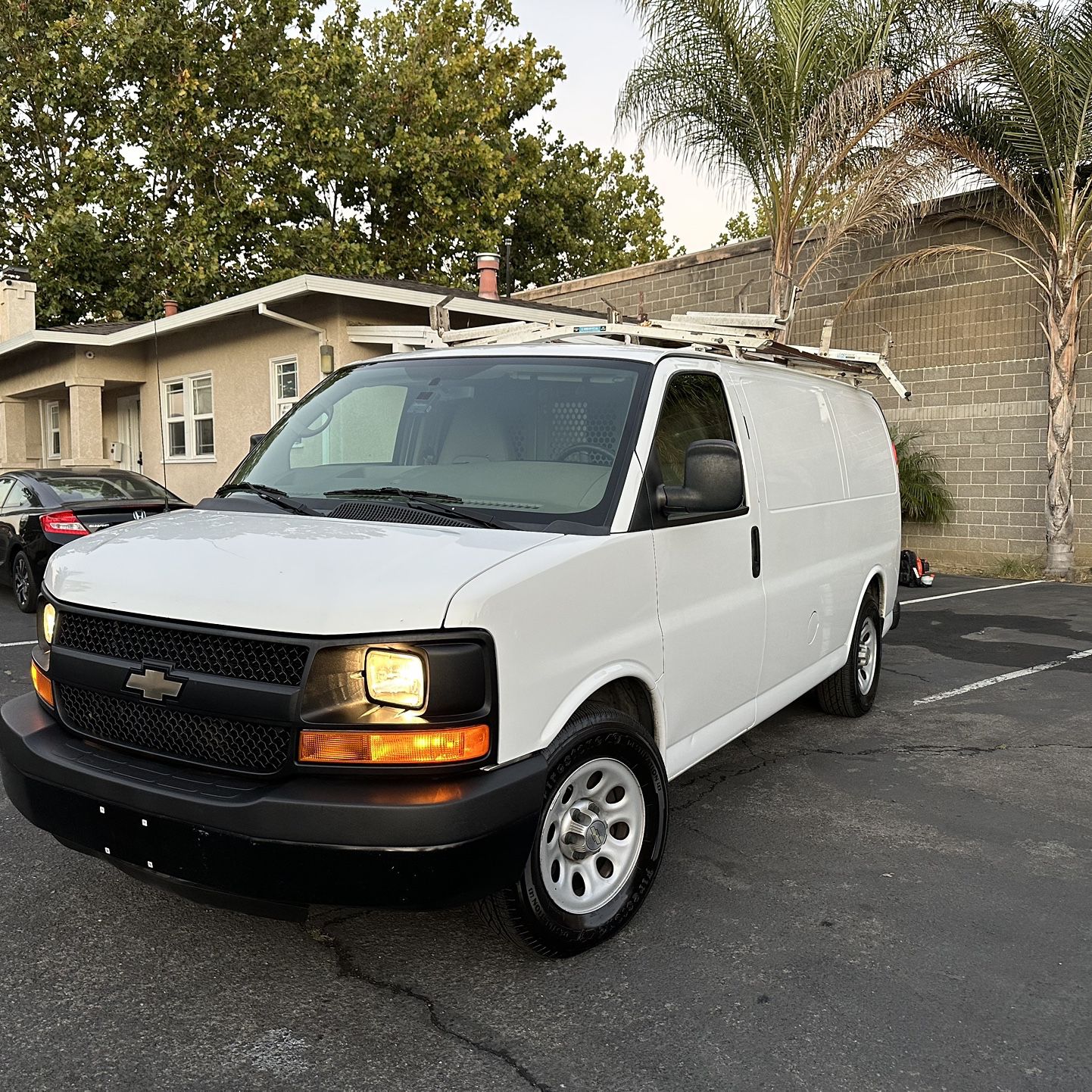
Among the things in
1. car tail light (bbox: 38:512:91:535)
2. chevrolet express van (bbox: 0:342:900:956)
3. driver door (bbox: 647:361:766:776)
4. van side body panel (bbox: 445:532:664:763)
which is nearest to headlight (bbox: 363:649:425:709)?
chevrolet express van (bbox: 0:342:900:956)

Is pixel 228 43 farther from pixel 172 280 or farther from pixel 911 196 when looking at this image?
pixel 911 196

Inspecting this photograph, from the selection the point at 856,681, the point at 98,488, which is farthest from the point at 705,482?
the point at 98,488

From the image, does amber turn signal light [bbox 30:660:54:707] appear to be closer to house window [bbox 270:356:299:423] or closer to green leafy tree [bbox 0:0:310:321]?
house window [bbox 270:356:299:423]

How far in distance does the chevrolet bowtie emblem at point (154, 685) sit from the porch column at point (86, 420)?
17.5 metres

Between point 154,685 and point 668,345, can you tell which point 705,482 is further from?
point 668,345

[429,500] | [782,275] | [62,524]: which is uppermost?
[782,275]

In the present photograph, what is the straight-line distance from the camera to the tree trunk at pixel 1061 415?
13.0 meters

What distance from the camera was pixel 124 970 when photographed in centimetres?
328

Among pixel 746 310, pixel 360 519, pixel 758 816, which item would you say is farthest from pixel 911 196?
pixel 360 519

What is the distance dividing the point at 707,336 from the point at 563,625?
8.57ft

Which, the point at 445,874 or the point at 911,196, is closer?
the point at 445,874

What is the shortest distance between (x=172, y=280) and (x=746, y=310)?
19.2 m

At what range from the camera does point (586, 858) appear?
3449 millimetres

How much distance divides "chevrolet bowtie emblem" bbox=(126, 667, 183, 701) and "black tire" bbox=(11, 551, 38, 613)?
8366 millimetres
